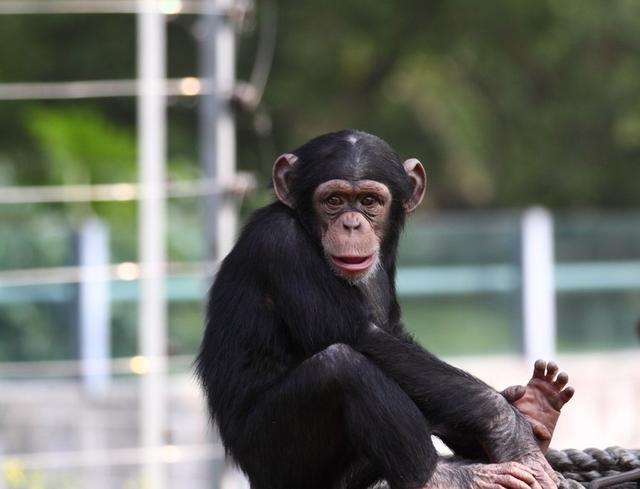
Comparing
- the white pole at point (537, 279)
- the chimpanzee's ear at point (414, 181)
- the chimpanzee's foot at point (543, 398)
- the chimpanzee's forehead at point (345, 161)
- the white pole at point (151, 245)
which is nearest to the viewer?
the chimpanzee's foot at point (543, 398)

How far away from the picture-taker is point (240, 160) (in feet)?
64.2

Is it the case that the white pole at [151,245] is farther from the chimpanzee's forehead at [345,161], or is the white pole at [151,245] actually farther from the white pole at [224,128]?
the chimpanzee's forehead at [345,161]

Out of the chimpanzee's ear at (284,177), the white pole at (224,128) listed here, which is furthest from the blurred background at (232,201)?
the chimpanzee's ear at (284,177)

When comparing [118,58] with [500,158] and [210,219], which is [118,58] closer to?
[500,158]

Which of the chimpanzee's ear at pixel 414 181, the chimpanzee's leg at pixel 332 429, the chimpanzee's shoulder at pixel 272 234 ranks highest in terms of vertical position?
the chimpanzee's ear at pixel 414 181

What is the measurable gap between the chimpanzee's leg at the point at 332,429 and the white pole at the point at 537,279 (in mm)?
7193

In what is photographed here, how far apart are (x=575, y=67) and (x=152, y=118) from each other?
1374 centimetres

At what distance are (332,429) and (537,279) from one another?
7478 millimetres

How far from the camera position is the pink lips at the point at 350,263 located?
4.43 m

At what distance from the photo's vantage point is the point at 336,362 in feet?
13.6

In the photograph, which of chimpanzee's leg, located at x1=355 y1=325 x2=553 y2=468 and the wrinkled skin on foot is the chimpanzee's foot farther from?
the wrinkled skin on foot

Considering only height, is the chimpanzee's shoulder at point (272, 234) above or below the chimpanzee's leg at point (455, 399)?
above

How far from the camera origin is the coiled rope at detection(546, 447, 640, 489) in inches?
170

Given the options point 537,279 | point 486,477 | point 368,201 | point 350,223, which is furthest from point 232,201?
point 486,477
